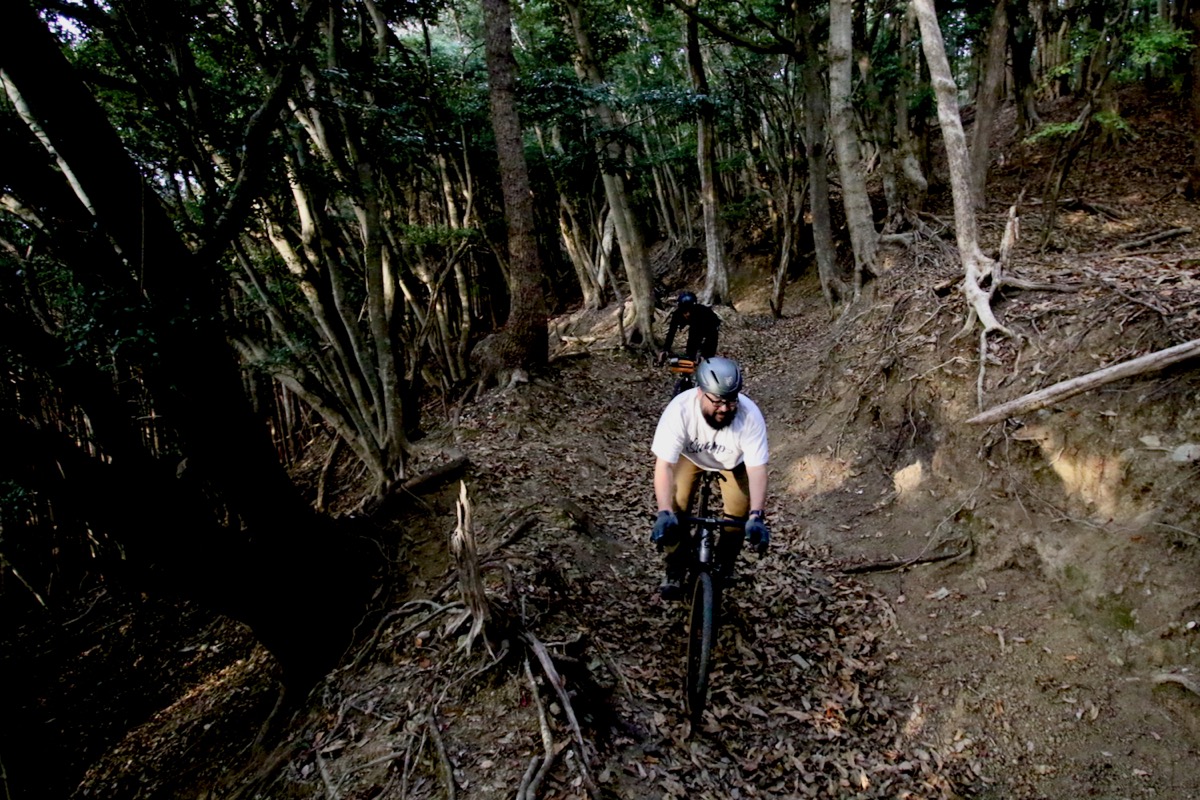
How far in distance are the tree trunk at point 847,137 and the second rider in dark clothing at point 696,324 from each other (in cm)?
381

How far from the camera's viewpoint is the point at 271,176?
598 cm

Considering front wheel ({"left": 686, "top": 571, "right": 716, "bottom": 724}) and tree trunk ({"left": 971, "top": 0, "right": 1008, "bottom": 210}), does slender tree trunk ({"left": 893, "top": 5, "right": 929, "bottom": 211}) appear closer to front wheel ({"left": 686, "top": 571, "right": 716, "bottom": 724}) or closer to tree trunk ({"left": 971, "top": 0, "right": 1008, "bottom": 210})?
tree trunk ({"left": 971, "top": 0, "right": 1008, "bottom": 210})

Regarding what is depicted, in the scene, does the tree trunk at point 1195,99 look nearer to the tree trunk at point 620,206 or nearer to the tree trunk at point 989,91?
the tree trunk at point 989,91

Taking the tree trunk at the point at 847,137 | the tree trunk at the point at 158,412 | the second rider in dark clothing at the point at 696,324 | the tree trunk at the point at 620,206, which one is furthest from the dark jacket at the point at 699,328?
the tree trunk at the point at 158,412

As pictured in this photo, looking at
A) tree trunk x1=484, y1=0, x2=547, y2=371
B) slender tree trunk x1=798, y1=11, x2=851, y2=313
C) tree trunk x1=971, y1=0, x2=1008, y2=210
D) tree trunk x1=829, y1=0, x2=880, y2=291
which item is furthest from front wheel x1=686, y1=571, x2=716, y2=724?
tree trunk x1=971, y1=0, x2=1008, y2=210

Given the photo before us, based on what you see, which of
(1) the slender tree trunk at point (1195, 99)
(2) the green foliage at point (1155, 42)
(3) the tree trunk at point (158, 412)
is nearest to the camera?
(3) the tree trunk at point (158, 412)

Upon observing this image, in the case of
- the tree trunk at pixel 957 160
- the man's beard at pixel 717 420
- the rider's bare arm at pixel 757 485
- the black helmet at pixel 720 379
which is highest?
the tree trunk at pixel 957 160

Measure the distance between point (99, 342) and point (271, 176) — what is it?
9.77 ft

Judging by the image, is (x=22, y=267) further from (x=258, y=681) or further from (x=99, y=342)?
(x=258, y=681)

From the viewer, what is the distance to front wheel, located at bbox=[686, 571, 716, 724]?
158 inches

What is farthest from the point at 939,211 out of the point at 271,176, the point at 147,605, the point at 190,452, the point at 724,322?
the point at 147,605

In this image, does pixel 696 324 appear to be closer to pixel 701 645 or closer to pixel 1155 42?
pixel 701 645

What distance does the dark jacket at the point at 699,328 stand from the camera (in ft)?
26.8

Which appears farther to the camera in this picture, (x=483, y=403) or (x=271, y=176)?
(x=483, y=403)
